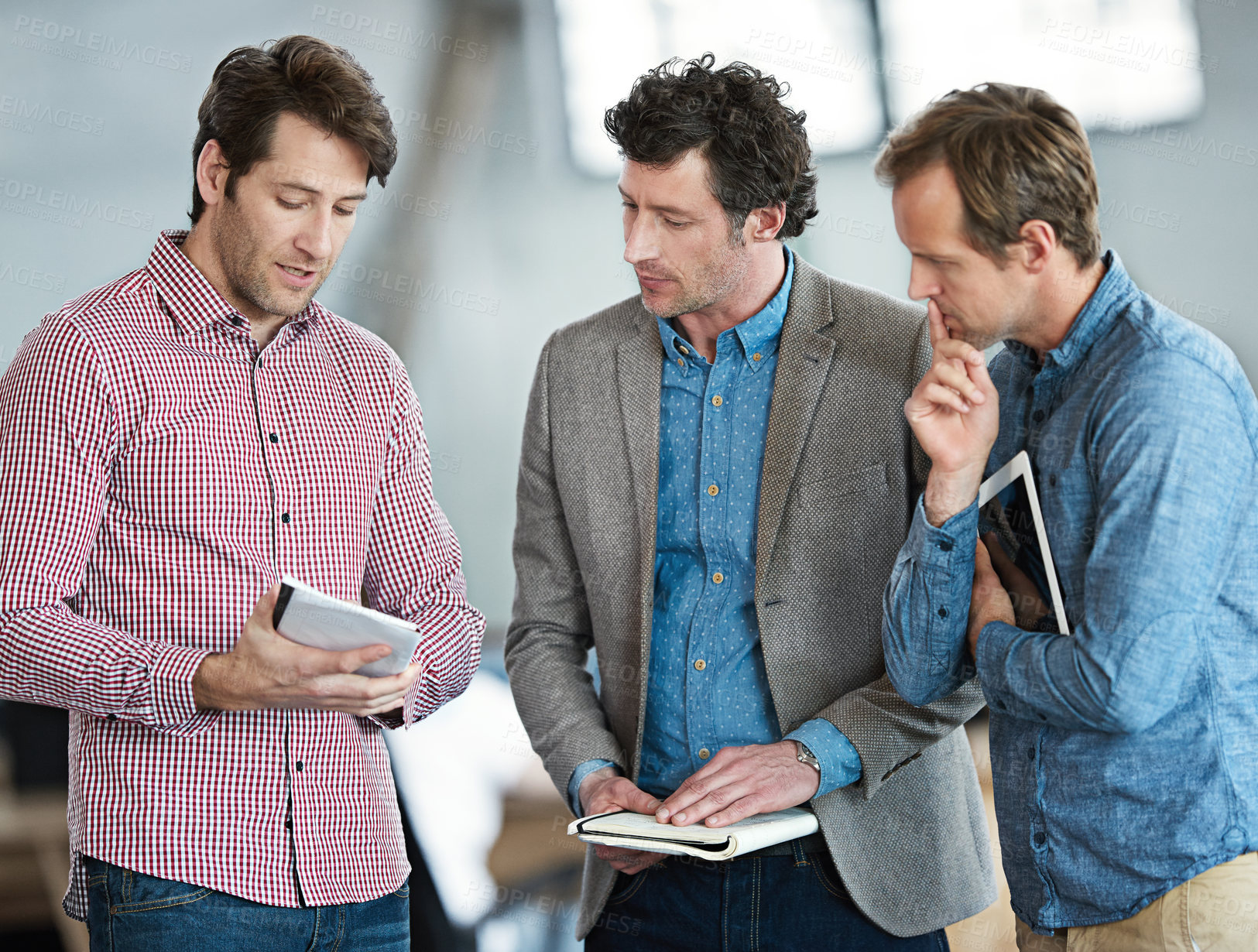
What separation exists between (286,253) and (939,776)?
1.33 meters

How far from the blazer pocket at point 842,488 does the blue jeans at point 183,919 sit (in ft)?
3.15

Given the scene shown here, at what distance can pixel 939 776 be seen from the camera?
1898 millimetres

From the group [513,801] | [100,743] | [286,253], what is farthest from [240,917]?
[513,801]

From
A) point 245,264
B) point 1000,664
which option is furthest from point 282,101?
point 1000,664

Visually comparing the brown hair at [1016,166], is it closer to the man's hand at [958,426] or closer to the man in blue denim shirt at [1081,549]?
the man in blue denim shirt at [1081,549]

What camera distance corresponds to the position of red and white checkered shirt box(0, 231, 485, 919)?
60.1 inches

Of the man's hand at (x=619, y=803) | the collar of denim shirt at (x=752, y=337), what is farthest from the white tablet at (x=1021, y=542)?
the man's hand at (x=619, y=803)

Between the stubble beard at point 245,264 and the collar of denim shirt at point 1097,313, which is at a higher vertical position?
the stubble beard at point 245,264

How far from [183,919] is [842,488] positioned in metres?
1.15

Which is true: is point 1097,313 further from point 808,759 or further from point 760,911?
point 760,911

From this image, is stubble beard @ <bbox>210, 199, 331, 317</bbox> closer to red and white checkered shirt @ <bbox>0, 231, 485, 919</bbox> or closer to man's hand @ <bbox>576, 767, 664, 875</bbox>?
red and white checkered shirt @ <bbox>0, 231, 485, 919</bbox>

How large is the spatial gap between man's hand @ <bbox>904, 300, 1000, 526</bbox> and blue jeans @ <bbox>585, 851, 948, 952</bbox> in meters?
0.65

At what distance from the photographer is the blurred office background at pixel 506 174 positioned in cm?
327

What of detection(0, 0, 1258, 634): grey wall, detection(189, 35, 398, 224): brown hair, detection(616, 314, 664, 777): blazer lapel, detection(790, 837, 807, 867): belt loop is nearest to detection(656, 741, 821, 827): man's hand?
detection(790, 837, 807, 867): belt loop
